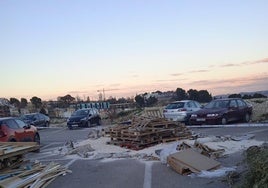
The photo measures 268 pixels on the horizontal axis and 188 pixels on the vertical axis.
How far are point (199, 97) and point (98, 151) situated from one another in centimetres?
3867

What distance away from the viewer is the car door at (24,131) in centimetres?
1853

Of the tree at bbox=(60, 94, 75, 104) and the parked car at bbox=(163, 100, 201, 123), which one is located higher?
the tree at bbox=(60, 94, 75, 104)

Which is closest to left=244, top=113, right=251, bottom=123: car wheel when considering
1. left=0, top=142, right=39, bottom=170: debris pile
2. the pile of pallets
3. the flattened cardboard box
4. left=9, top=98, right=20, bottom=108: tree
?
the pile of pallets

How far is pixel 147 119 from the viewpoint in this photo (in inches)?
707

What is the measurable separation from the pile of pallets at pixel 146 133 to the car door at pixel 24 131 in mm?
3752

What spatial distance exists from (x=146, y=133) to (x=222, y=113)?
9823 mm

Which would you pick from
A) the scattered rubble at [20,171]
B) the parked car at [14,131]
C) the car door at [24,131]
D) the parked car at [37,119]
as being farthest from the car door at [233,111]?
the parked car at [37,119]

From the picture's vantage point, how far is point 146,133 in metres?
16.4

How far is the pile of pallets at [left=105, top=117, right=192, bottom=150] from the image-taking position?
1640 cm

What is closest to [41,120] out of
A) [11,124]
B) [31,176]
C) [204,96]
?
[204,96]

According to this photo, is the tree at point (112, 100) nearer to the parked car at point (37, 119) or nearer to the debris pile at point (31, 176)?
the parked car at point (37, 119)

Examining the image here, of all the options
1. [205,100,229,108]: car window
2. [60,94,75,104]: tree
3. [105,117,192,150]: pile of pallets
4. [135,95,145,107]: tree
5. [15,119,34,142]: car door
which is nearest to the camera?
[105,117,192,150]: pile of pallets

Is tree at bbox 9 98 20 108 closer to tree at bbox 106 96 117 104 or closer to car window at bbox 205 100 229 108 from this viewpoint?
tree at bbox 106 96 117 104

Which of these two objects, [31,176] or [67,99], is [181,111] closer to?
[31,176]
